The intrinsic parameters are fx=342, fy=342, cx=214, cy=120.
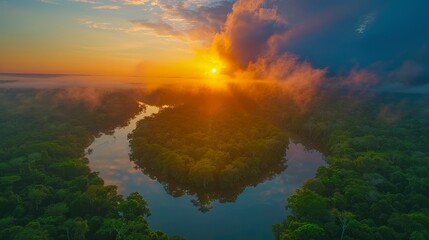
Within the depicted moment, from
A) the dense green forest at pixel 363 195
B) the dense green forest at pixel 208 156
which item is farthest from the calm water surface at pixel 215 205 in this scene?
the dense green forest at pixel 363 195

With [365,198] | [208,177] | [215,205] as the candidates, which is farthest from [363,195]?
[208,177]

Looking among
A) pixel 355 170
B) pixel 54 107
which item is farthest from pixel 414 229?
pixel 54 107

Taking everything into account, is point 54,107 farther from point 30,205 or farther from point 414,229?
point 414,229

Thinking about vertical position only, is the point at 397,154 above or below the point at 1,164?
above

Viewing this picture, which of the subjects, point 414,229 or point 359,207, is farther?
point 359,207

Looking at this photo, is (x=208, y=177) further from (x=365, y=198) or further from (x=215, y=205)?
(x=365, y=198)

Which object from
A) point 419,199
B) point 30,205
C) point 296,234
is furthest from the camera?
point 419,199
